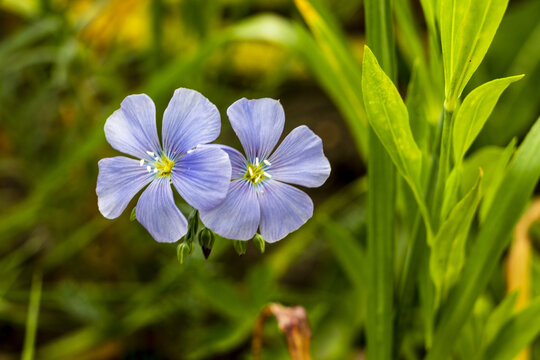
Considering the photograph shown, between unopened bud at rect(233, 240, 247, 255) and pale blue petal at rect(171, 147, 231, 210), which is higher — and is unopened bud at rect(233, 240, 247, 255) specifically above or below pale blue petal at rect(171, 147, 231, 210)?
below

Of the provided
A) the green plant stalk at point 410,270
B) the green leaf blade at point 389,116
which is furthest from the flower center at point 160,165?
the green plant stalk at point 410,270

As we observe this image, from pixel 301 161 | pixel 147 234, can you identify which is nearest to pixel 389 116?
pixel 301 161

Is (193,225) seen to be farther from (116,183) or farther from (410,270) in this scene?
(410,270)

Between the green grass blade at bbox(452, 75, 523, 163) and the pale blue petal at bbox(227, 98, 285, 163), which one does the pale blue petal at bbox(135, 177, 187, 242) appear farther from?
the green grass blade at bbox(452, 75, 523, 163)

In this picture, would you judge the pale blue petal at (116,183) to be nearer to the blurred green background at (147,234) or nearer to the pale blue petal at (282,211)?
the pale blue petal at (282,211)

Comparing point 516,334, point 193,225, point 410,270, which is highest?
point 193,225

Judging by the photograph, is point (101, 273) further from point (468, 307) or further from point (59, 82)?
point (468, 307)

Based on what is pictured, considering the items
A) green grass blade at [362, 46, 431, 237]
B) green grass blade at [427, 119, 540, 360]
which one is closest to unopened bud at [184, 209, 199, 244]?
green grass blade at [362, 46, 431, 237]
